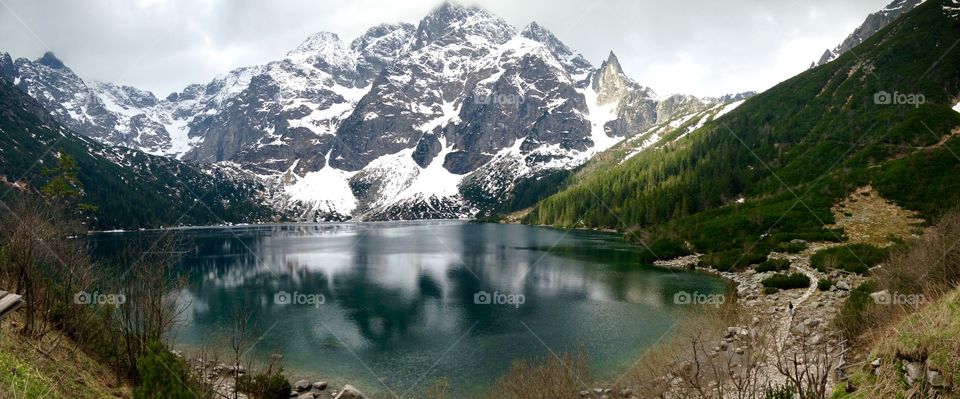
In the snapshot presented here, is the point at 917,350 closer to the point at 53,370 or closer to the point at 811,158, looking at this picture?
the point at 53,370

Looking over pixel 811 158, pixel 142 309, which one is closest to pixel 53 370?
pixel 142 309

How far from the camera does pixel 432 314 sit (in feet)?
132

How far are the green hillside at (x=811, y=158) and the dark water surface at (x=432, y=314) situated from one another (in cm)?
1736

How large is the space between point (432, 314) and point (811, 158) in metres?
80.8

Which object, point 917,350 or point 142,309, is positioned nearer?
point 917,350

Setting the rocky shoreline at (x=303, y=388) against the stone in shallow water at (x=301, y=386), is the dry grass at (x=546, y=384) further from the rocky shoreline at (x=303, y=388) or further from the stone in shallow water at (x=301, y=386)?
the stone in shallow water at (x=301, y=386)

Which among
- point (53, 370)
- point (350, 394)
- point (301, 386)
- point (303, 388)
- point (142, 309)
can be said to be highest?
point (142, 309)

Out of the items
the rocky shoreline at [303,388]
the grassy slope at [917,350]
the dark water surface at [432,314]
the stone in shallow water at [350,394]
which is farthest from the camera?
the dark water surface at [432,314]

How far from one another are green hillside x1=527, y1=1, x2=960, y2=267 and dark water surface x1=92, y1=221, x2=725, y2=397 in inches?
684

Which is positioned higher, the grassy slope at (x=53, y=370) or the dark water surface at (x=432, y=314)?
→ the grassy slope at (x=53, y=370)

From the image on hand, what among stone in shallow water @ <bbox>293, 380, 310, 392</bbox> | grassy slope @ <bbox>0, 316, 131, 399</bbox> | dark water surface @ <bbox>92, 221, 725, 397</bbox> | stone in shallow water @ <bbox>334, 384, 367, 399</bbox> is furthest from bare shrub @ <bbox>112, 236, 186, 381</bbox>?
stone in shallow water @ <bbox>334, 384, 367, 399</bbox>

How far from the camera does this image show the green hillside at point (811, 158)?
57375 millimetres

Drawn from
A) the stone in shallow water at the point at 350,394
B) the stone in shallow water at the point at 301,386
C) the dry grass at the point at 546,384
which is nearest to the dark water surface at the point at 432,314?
the stone in shallow water at the point at 301,386

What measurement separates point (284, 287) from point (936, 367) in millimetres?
55376
